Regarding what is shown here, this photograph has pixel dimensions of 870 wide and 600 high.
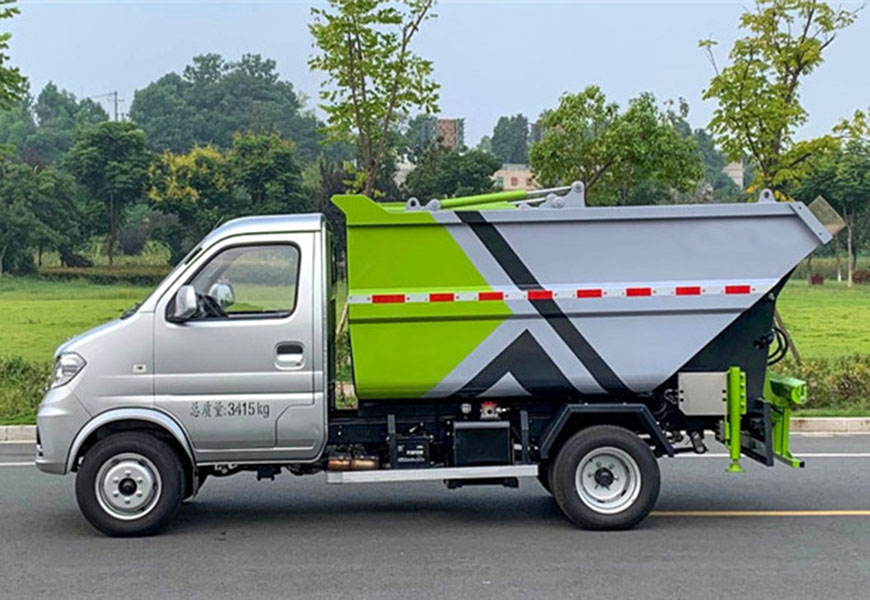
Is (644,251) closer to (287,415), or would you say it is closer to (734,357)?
(734,357)

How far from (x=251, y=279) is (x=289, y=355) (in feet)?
2.12

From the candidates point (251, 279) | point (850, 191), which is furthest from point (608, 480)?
point (850, 191)

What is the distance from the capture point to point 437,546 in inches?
279

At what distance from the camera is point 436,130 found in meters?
25.7

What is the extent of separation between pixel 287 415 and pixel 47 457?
168 centimetres

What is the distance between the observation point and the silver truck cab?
7.23m

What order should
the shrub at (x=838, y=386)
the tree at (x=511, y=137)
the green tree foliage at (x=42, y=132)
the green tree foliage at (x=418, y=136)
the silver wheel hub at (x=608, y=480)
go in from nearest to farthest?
the silver wheel hub at (x=608, y=480) → the shrub at (x=838, y=386) → the green tree foliage at (x=418, y=136) → the green tree foliage at (x=42, y=132) → the tree at (x=511, y=137)

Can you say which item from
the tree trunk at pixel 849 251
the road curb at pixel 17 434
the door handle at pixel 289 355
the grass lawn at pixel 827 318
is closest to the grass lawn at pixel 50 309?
the road curb at pixel 17 434

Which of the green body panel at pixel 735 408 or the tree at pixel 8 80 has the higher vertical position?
the tree at pixel 8 80

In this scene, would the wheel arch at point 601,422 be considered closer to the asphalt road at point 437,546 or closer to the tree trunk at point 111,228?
the asphalt road at point 437,546

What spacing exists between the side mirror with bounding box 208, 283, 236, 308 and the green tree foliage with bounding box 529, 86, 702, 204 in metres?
11.3

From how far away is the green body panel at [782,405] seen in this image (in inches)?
304

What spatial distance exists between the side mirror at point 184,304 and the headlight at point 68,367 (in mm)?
706

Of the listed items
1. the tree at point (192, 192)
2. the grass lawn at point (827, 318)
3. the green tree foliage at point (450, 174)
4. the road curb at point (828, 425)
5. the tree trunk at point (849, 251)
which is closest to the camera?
the road curb at point (828, 425)
